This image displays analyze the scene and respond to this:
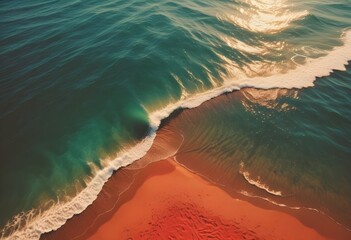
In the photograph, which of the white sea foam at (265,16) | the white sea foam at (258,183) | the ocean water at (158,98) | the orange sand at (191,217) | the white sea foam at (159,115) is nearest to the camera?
the orange sand at (191,217)

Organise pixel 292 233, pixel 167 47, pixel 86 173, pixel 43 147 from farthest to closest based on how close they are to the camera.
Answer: pixel 167 47
pixel 43 147
pixel 86 173
pixel 292 233

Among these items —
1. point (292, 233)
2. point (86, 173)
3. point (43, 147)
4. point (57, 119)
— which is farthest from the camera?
point (57, 119)

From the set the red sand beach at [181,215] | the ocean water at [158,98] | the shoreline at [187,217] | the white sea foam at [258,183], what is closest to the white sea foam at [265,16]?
the ocean water at [158,98]

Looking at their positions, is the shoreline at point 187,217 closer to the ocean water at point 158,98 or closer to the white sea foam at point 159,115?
the white sea foam at point 159,115

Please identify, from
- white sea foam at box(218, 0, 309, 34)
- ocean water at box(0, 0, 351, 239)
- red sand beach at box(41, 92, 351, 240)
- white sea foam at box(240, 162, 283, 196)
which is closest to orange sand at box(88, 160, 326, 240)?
red sand beach at box(41, 92, 351, 240)

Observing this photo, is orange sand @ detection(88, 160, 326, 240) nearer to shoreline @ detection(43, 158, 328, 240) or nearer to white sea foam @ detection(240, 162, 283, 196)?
shoreline @ detection(43, 158, 328, 240)

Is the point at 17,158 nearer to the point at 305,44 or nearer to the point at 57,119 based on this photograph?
the point at 57,119

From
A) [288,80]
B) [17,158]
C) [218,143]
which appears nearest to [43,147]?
[17,158]
